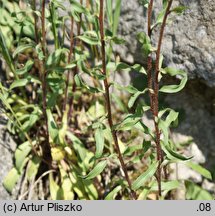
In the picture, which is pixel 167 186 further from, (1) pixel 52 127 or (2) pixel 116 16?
(2) pixel 116 16

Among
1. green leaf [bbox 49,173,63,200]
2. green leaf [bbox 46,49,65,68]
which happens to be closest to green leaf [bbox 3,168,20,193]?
green leaf [bbox 49,173,63,200]

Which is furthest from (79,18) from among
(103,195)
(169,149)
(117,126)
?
(103,195)

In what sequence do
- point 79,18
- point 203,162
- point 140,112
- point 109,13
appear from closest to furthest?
point 140,112, point 79,18, point 109,13, point 203,162

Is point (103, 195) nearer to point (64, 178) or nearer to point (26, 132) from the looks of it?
point (64, 178)

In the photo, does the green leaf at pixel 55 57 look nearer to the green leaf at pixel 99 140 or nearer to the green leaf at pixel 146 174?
the green leaf at pixel 99 140

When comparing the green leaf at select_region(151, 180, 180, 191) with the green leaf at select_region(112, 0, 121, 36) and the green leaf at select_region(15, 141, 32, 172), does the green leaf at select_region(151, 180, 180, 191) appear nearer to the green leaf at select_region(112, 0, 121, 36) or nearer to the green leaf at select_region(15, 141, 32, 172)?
the green leaf at select_region(15, 141, 32, 172)
